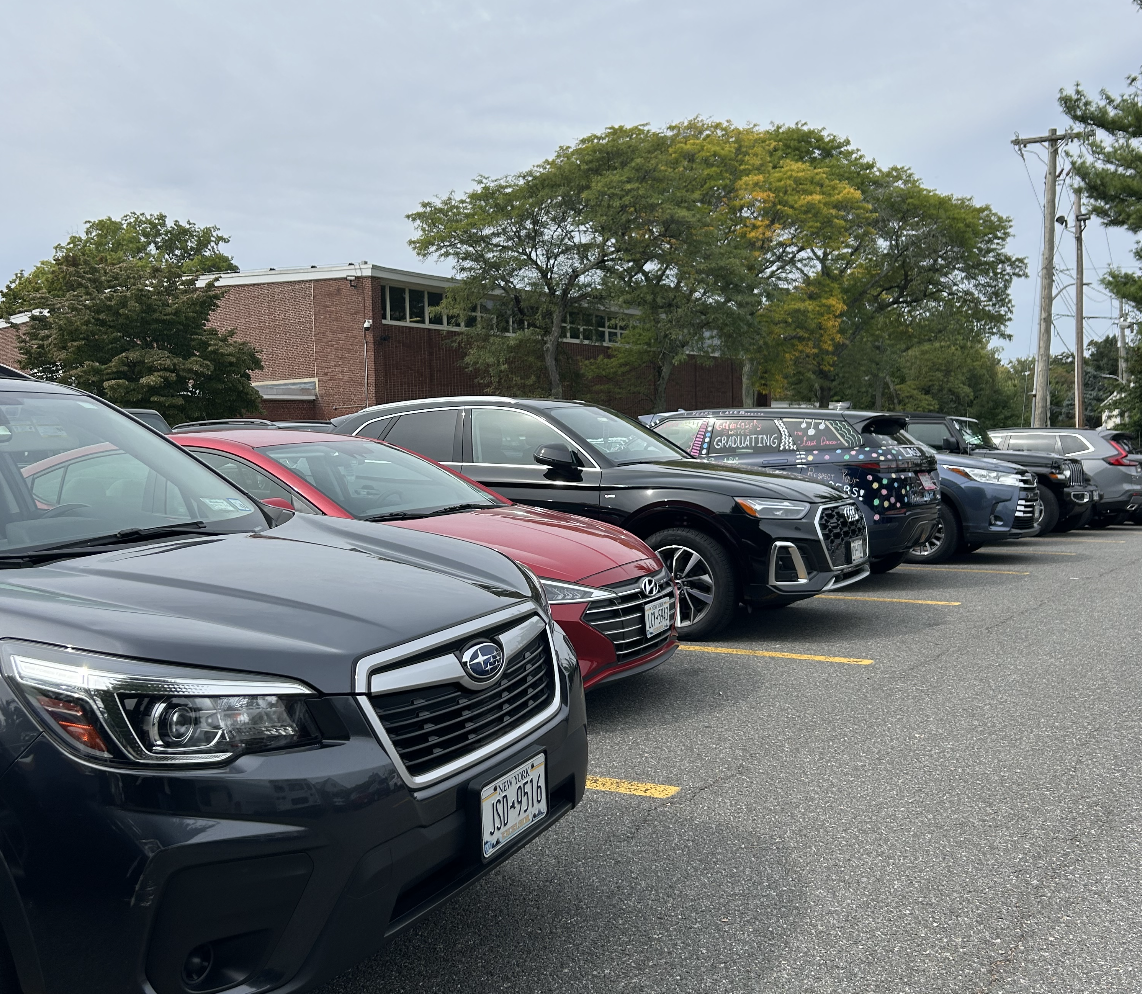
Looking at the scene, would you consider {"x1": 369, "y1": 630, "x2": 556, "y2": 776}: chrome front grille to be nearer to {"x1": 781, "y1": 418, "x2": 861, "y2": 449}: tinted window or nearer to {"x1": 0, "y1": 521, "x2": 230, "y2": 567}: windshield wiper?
{"x1": 0, "y1": 521, "x2": 230, "y2": 567}: windshield wiper

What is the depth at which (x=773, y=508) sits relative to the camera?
22.6 feet

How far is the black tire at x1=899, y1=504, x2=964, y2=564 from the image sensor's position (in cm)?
1178

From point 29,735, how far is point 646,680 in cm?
429

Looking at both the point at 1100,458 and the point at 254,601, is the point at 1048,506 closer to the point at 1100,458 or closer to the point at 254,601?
the point at 1100,458

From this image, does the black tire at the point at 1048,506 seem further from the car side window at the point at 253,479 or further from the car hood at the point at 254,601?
the car hood at the point at 254,601

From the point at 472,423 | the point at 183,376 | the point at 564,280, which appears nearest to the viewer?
the point at 472,423

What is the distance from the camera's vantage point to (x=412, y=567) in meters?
2.91

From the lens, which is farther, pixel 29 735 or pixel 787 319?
pixel 787 319

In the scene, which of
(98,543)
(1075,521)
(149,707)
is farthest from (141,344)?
(149,707)

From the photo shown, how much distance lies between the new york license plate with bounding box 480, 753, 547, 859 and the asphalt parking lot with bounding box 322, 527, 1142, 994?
47cm

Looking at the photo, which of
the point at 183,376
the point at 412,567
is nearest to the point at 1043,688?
the point at 412,567

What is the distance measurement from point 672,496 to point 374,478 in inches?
89.3

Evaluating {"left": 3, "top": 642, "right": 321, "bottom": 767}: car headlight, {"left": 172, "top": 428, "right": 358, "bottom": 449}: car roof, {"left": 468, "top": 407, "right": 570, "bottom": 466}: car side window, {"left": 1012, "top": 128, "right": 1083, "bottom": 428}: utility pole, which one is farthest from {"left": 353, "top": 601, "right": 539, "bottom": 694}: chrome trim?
{"left": 1012, "top": 128, "right": 1083, "bottom": 428}: utility pole

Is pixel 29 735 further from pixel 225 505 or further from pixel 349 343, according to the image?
pixel 349 343
